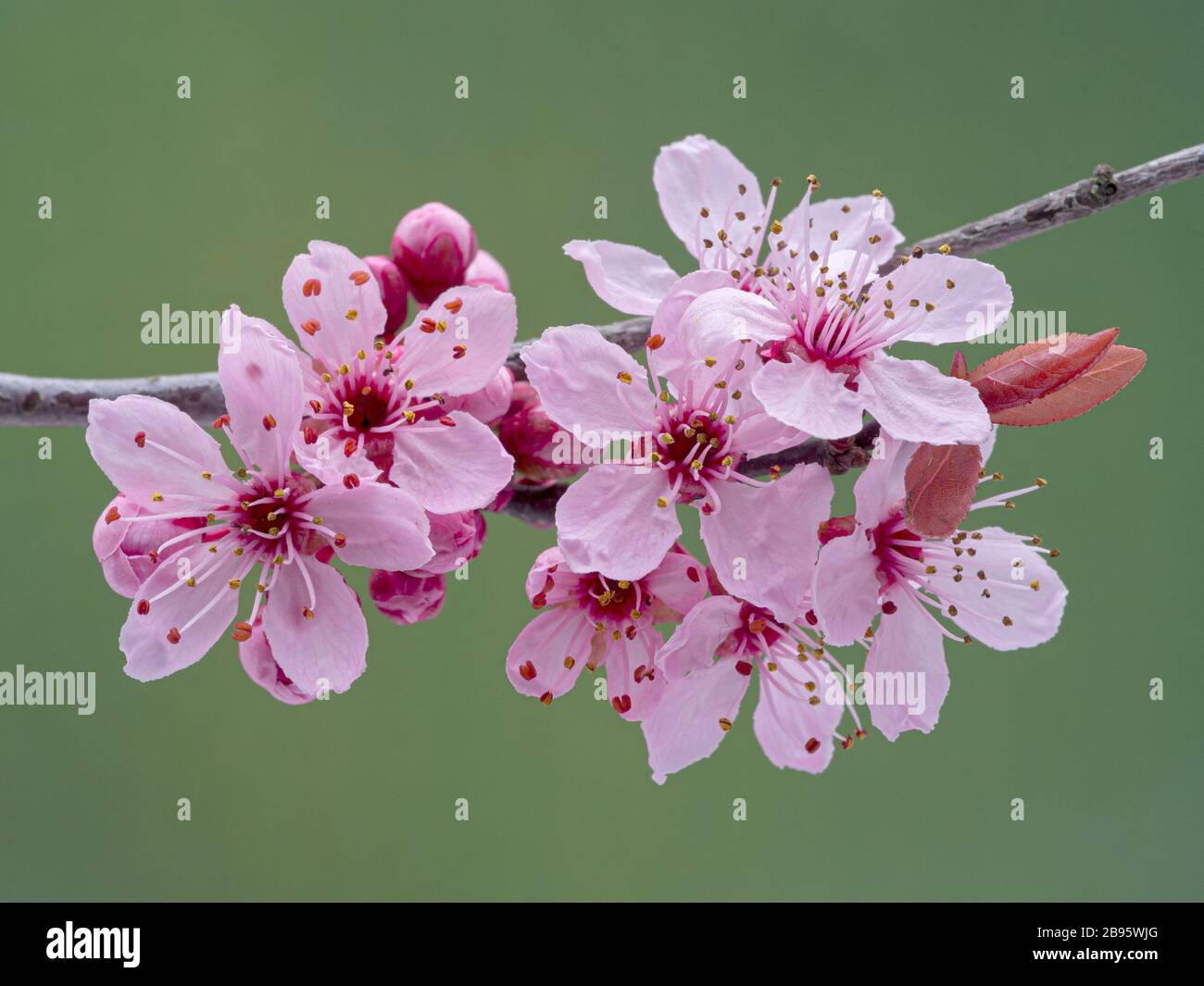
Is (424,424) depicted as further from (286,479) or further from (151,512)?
(151,512)

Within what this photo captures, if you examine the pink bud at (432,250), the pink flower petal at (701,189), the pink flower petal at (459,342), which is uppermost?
the pink flower petal at (701,189)

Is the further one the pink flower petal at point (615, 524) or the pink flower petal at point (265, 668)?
the pink flower petal at point (265, 668)

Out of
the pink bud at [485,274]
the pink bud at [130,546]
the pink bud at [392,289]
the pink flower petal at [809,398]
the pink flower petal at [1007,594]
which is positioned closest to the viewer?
the pink flower petal at [809,398]

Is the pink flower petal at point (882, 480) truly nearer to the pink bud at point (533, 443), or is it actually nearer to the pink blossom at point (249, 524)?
the pink bud at point (533, 443)

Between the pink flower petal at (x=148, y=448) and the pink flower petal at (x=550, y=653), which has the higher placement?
the pink flower petal at (x=148, y=448)

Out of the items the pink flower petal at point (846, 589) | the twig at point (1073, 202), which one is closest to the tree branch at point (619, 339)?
the twig at point (1073, 202)

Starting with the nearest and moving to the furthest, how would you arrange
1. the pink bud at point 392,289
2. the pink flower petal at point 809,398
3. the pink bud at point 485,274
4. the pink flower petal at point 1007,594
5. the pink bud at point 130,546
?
the pink flower petal at point 809,398 < the pink bud at point 130,546 < the pink flower petal at point 1007,594 < the pink bud at point 392,289 < the pink bud at point 485,274
